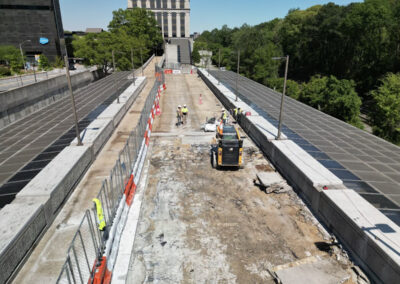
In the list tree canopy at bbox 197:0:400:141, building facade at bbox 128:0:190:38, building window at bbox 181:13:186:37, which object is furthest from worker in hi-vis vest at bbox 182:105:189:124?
building window at bbox 181:13:186:37

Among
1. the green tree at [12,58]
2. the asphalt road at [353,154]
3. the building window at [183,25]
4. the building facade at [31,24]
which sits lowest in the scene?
the asphalt road at [353,154]

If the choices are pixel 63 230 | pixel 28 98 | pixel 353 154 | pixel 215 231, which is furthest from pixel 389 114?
pixel 28 98

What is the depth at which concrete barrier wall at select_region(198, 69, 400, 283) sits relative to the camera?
25.4 feet

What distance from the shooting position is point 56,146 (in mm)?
16797

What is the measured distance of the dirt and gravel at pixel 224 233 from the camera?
849cm

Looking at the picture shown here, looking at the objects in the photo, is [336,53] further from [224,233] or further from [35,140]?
[224,233]

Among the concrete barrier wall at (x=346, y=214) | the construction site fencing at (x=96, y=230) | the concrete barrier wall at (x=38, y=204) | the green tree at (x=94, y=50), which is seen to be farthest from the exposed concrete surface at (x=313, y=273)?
the green tree at (x=94, y=50)

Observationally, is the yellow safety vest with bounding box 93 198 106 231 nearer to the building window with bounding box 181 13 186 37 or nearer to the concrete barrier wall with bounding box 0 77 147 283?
the concrete barrier wall with bounding box 0 77 147 283

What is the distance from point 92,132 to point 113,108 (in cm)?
835

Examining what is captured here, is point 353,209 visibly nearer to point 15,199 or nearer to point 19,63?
point 15,199

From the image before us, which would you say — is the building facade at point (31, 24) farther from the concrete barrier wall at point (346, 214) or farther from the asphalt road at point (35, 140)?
the concrete barrier wall at point (346, 214)

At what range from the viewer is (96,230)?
9.05 m

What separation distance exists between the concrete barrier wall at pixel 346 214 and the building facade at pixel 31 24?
92170 mm

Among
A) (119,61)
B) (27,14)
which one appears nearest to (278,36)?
(119,61)
